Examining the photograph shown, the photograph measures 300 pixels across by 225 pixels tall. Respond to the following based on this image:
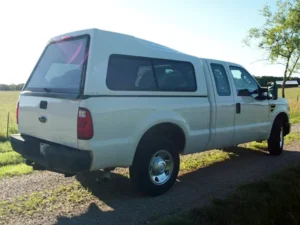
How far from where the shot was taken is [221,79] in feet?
19.5

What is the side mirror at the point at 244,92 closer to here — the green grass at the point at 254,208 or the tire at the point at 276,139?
the tire at the point at 276,139

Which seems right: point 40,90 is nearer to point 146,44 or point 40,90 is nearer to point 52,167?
point 52,167

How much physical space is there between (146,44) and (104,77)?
103 cm

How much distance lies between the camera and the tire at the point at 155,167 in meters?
4.46

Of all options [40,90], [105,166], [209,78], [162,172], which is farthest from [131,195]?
[209,78]

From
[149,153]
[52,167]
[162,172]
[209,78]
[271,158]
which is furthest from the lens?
[271,158]

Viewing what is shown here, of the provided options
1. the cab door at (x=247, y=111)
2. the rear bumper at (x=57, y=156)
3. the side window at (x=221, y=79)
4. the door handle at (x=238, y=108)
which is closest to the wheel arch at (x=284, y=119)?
the cab door at (x=247, y=111)

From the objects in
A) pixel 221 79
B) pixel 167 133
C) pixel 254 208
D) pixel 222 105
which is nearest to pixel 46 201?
pixel 167 133

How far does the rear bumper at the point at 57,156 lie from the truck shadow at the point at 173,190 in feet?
1.99

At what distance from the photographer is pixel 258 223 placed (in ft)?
12.0

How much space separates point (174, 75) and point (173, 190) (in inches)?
68.0

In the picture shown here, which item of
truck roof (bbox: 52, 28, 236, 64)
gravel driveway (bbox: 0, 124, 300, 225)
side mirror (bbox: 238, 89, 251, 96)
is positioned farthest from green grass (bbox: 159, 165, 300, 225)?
truck roof (bbox: 52, 28, 236, 64)

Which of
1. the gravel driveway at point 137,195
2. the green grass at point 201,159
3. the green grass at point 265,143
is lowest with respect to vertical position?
the gravel driveway at point 137,195

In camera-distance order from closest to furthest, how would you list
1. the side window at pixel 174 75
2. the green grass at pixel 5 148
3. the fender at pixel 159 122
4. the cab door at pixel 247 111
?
the fender at pixel 159 122
the side window at pixel 174 75
the cab door at pixel 247 111
the green grass at pixel 5 148
